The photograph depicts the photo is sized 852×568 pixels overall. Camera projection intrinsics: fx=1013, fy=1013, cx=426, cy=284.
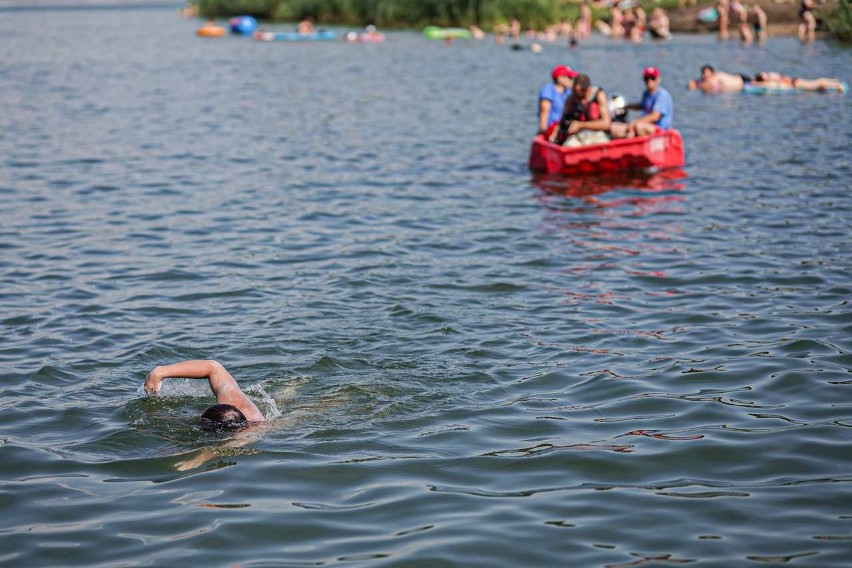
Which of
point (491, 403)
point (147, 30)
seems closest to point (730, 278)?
point (491, 403)

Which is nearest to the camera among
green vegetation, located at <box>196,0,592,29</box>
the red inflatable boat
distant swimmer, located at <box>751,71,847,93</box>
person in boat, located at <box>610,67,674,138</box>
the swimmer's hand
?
the swimmer's hand

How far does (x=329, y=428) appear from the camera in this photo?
7.11 metres

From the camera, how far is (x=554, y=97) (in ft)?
52.7

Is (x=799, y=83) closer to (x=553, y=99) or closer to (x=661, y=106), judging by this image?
(x=661, y=106)

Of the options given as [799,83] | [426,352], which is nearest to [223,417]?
[426,352]

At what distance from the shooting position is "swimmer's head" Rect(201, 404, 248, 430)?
676 cm

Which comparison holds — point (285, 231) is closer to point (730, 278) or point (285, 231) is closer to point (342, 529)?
point (730, 278)

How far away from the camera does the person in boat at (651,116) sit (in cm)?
1580

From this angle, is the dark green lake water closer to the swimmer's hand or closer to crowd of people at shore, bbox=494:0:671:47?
the swimmer's hand

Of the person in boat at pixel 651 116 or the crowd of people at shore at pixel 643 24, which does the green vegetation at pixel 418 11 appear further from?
the person in boat at pixel 651 116

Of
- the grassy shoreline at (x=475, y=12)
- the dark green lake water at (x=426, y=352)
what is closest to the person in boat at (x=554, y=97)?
the dark green lake water at (x=426, y=352)

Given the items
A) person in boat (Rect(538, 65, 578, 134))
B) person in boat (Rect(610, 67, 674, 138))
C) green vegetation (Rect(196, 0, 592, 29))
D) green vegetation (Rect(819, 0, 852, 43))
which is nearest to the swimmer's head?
person in boat (Rect(538, 65, 578, 134))

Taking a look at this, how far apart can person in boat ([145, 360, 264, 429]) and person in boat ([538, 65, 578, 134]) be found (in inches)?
394

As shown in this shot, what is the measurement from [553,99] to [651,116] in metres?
1.55
